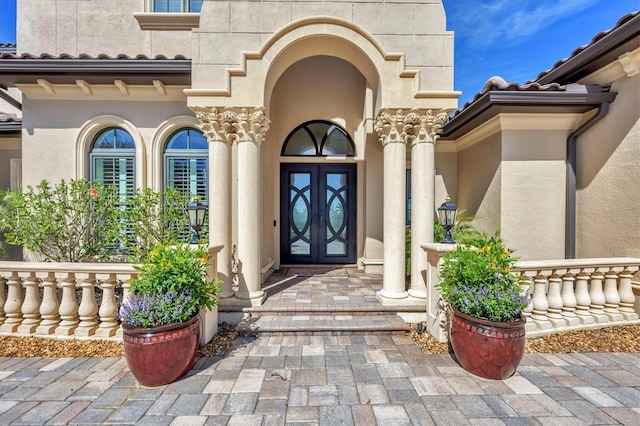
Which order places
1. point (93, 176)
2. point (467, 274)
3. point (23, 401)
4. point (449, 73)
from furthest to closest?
point (93, 176)
point (449, 73)
point (467, 274)
point (23, 401)

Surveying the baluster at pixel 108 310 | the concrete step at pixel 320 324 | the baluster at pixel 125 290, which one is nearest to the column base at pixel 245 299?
the concrete step at pixel 320 324

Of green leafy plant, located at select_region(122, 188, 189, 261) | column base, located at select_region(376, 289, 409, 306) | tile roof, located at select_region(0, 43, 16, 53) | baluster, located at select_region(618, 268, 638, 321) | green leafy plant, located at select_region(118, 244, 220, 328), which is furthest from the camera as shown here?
tile roof, located at select_region(0, 43, 16, 53)

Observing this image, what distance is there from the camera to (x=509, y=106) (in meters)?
5.12

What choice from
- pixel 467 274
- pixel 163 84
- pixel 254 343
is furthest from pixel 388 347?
pixel 163 84

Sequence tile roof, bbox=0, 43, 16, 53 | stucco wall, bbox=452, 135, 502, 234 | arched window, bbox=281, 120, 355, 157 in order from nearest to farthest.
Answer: stucco wall, bbox=452, 135, 502, 234 → arched window, bbox=281, 120, 355, 157 → tile roof, bbox=0, 43, 16, 53

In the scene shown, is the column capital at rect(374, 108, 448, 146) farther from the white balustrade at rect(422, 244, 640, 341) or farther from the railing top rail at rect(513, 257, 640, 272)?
the railing top rail at rect(513, 257, 640, 272)

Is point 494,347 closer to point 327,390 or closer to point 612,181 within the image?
point 327,390

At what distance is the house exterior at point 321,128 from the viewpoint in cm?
452

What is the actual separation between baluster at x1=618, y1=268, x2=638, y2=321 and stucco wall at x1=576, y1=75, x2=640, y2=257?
474 millimetres

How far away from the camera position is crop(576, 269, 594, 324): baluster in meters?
4.14

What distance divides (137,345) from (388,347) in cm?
299

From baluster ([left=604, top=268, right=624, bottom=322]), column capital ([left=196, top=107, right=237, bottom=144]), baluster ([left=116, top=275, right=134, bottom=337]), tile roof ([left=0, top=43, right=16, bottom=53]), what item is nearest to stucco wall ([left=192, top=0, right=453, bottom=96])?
column capital ([left=196, top=107, right=237, bottom=144])

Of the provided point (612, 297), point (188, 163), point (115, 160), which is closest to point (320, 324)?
point (188, 163)

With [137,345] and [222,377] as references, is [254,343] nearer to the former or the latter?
[222,377]
